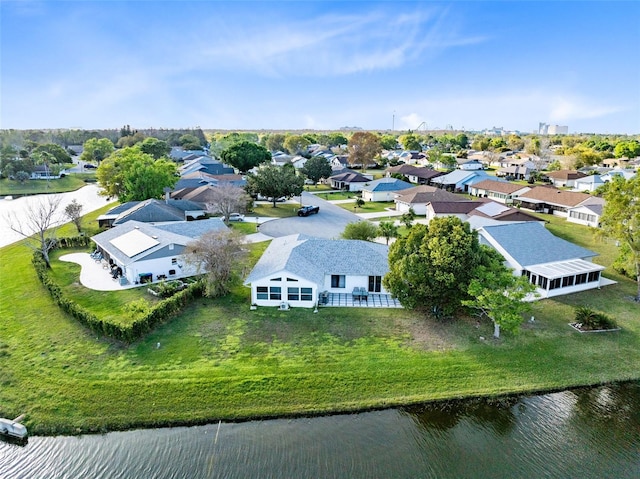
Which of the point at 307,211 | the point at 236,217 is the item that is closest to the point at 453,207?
the point at 307,211

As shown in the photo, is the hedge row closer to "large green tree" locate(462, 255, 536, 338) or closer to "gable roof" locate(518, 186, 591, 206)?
"large green tree" locate(462, 255, 536, 338)

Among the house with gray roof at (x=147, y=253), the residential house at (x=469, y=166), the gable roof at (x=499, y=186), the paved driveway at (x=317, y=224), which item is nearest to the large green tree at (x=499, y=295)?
the house with gray roof at (x=147, y=253)

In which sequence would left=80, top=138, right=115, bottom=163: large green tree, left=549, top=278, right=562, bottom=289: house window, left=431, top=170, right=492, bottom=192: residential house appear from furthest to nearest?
left=80, top=138, right=115, bottom=163: large green tree < left=431, top=170, right=492, bottom=192: residential house < left=549, top=278, right=562, bottom=289: house window

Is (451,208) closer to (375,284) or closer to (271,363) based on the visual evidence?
(375,284)

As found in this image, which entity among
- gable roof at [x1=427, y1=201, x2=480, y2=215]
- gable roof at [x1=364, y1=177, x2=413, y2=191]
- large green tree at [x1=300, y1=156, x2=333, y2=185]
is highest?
large green tree at [x1=300, y1=156, x2=333, y2=185]

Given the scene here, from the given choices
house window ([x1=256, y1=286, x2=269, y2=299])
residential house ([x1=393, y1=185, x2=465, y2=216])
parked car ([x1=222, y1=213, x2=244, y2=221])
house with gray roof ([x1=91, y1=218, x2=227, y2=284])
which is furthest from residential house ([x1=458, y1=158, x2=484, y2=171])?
house window ([x1=256, y1=286, x2=269, y2=299])

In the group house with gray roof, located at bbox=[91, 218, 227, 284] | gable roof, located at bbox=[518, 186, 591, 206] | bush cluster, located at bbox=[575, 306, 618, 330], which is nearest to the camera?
bush cluster, located at bbox=[575, 306, 618, 330]

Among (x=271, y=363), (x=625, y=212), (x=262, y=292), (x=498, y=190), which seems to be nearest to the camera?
(x=271, y=363)

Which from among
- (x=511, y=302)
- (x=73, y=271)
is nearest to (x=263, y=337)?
(x=511, y=302)
